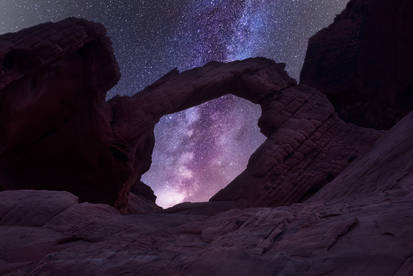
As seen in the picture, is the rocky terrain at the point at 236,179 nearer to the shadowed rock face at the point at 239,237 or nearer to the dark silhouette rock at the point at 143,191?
the shadowed rock face at the point at 239,237

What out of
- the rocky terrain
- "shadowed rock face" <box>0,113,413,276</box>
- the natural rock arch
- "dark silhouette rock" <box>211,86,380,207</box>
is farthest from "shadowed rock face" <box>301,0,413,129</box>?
"shadowed rock face" <box>0,113,413,276</box>

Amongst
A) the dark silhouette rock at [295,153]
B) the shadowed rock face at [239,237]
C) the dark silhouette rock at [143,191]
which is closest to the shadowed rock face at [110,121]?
the dark silhouette rock at [295,153]

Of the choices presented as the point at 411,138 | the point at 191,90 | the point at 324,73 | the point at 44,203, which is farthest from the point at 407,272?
the point at 324,73

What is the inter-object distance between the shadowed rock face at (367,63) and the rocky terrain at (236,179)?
0.07 m

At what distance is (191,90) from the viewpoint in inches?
515

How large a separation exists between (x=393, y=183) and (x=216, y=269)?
2553 millimetres

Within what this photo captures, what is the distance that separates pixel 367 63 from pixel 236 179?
11434 millimetres

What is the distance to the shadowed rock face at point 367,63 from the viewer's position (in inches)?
614

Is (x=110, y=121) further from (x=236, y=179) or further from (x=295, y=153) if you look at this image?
(x=295, y=153)

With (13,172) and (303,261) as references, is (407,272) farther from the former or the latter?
(13,172)

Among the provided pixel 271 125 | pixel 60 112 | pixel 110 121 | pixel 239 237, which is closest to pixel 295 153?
pixel 271 125

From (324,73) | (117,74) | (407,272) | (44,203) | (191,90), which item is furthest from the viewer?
(324,73)

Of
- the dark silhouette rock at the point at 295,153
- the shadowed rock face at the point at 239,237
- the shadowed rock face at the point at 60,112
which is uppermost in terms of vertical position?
the shadowed rock face at the point at 60,112

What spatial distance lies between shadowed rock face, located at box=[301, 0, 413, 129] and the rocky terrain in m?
0.07
